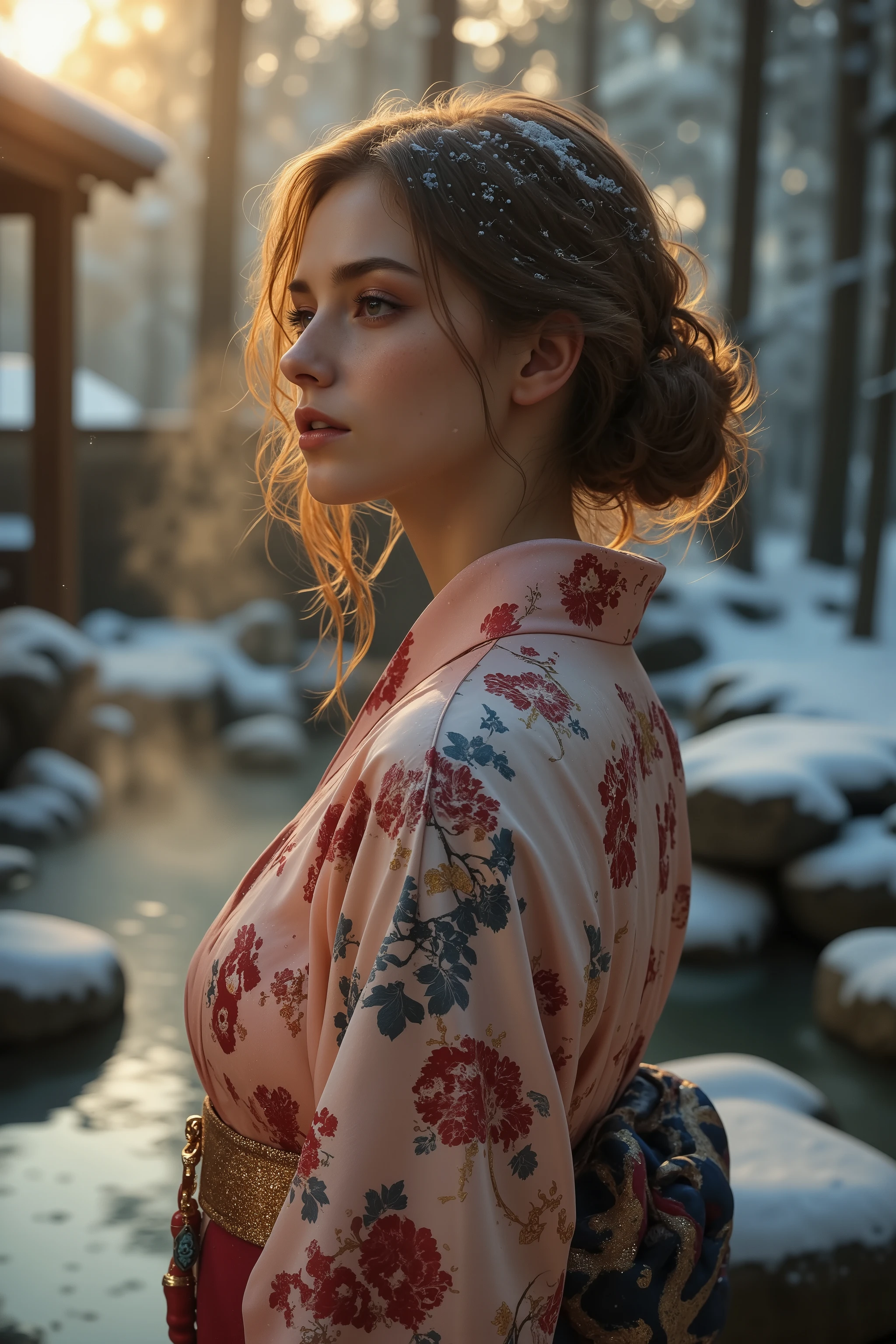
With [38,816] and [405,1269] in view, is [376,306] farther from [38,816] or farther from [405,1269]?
[38,816]

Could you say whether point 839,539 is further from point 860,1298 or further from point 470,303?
point 470,303

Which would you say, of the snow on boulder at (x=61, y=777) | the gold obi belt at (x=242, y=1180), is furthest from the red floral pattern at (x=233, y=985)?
the snow on boulder at (x=61, y=777)

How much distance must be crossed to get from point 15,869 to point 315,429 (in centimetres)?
Result: 462

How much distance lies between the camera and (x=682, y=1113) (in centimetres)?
128

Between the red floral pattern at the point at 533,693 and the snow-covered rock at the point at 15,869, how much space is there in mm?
4606

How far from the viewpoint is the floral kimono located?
84 cm

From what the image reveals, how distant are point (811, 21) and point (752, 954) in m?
19.5

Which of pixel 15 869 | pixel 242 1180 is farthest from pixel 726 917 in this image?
pixel 242 1180

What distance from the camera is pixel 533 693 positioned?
0.97 metres

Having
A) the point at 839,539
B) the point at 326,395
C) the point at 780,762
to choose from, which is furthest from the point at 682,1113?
the point at 839,539

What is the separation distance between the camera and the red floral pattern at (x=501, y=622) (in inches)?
41.3

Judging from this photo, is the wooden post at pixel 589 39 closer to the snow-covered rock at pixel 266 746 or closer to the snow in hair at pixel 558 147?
the snow-covered rock at pixel 266 746

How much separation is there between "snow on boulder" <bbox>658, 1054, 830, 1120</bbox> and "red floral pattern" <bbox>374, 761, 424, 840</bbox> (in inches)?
85.4

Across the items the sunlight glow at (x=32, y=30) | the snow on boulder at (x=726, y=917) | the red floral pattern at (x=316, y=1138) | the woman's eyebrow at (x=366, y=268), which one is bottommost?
the snow on boulder at (x=726, y=917)
